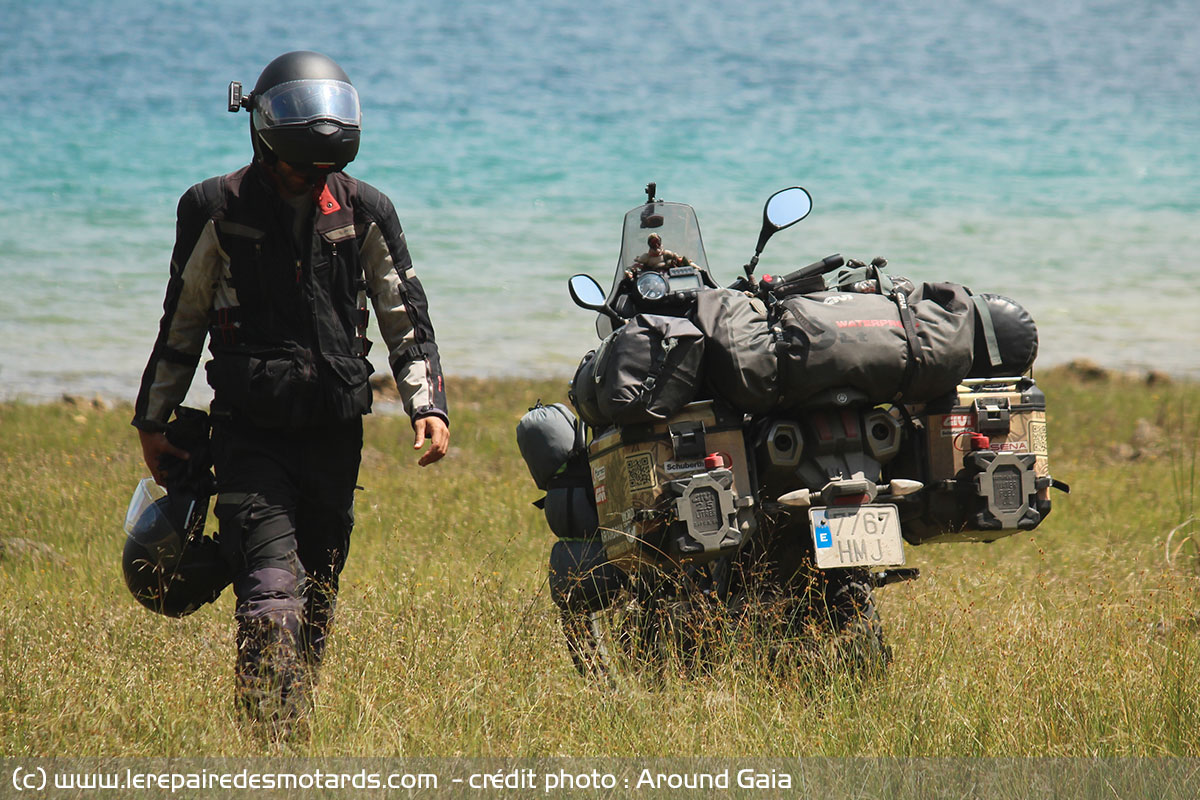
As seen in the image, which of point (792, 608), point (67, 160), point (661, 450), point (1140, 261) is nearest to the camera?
point (661, 450)

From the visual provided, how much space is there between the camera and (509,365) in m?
17.0

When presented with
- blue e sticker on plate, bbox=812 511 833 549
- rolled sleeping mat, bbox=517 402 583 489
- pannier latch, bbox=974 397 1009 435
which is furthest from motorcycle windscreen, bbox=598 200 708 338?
blue e sticker on plate, bbox=812 511 833 549

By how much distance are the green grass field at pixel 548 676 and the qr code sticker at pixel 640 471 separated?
654 mm

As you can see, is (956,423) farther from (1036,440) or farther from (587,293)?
(587,293)

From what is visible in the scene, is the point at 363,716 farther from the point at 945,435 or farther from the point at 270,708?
the point at 945,435

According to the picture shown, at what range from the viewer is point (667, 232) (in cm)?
543

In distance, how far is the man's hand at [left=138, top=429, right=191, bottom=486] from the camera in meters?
4.46

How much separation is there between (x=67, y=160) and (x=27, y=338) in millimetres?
15330

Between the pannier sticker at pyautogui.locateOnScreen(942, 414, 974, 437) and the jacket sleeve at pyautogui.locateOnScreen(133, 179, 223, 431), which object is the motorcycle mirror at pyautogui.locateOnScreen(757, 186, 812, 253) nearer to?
the pannier sticker at pyautogui.locateOnScreen(942, 414, 974, 437)

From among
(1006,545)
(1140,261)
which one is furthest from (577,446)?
(1140,261)

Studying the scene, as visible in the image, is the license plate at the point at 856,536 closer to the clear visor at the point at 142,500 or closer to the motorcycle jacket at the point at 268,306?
the motorcycle jacket at the point at 268,306

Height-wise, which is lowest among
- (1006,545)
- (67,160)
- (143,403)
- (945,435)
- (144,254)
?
(1006,545)

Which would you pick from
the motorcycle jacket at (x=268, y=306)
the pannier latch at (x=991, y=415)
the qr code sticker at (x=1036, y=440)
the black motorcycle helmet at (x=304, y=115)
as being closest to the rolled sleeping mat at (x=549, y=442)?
the motorcycle jacket at (x=268, y=306)

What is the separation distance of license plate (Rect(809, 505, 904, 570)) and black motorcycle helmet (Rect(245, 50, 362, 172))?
6.36 feet
